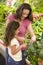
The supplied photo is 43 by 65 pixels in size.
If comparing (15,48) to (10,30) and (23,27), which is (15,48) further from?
(23,27)

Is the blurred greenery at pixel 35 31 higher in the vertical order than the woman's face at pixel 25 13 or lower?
lower

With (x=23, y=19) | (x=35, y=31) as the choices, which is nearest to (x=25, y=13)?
(x=23, y=19)

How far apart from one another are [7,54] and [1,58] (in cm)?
94

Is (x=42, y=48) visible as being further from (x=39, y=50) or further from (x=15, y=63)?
(x=15, y=63)

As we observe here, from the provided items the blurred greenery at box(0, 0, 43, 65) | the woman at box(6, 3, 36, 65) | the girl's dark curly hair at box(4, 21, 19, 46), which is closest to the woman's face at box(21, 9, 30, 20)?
the woman at box(6, 3, 36, 65)

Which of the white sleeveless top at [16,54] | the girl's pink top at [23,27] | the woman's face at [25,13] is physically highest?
the woman's face at [25,13]

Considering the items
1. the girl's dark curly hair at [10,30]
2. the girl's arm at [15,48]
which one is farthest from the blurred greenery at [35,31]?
the girl's dark curly hair at [10,30]

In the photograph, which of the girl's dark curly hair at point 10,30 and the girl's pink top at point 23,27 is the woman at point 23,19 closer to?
the girl's pink top at point 23,27

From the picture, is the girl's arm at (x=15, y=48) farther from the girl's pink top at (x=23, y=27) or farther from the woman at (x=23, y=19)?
the girl's pink top at (x=23, y=27)

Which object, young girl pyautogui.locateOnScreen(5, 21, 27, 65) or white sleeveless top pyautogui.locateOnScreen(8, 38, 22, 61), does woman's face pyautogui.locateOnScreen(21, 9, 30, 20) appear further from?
white sleeveless top pyautogui.locateOnScreen(8, 38, 22, 61)

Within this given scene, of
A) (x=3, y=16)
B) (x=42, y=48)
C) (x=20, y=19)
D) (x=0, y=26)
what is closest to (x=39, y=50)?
(x=42, y=48)

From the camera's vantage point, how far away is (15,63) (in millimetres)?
4098

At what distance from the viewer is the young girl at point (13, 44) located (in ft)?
13.1

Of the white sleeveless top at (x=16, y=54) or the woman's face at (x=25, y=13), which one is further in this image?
the woman's face at (x=25, y=13)
